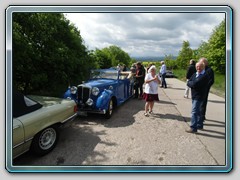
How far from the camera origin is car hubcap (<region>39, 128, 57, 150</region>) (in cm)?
323

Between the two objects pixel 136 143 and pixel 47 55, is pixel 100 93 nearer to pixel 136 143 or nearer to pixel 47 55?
pixel 136 143

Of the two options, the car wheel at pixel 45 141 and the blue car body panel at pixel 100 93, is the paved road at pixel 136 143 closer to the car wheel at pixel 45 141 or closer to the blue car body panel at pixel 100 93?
the car wheel at pixel 45 141

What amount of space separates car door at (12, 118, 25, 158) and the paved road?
42 cm

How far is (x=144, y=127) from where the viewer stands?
460cm

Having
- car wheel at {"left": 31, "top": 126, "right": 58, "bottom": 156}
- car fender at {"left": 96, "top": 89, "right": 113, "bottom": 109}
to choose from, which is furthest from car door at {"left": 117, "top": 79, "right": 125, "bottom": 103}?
car wheel at {"left": 31, "top": 126, "right": 58, "bottom": 156}

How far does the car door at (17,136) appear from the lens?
265 centimetres

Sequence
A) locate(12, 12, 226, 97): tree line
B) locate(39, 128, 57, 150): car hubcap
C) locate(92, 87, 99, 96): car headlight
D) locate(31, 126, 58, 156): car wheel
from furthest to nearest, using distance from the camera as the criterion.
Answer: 1. locate(92, 87, 99, 96): car headlight
2. locate(12, 12, 226, 97): tree line
3. locate(39, 128, 57, 150): car hubcap
4. locate(31, 126, 58, 156): car wheel

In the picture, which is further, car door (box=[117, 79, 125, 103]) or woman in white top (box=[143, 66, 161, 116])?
car door (box=[117, 79, 125, 103])

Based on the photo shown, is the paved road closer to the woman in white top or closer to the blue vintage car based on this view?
the blue vintage car

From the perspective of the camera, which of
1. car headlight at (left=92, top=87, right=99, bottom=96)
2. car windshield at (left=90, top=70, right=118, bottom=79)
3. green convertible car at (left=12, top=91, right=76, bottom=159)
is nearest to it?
green convertible car at (left=12, top=91, right=76, bottom=159)

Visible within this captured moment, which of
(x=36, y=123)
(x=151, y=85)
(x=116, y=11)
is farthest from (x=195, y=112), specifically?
(x=36, y=123)

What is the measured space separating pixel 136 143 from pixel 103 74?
137 inches

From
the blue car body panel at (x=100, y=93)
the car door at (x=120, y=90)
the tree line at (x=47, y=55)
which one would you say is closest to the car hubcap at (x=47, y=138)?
the tree line at (x=47, y=55)

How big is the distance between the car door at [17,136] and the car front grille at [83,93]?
2479 mm
